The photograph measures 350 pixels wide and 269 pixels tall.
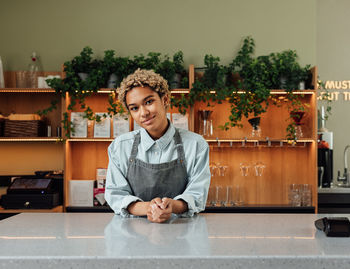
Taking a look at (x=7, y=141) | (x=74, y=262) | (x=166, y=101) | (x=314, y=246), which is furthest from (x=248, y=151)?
(x=74, y=262)

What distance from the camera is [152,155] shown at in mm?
1931

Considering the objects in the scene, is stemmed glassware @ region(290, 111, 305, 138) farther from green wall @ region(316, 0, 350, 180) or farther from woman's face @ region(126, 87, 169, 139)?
woman's face @ region(126, 87, 169, 139)

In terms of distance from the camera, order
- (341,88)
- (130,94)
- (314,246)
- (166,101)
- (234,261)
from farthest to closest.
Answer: (341,88) → (166,101) → (130,94) → (314,246) → (234,261)

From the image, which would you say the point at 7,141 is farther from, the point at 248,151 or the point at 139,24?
the point at 248,151

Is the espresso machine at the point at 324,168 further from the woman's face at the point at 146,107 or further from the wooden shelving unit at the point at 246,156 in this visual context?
the woman's face at the point at 146,107

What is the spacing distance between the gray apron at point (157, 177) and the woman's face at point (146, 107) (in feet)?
0.56

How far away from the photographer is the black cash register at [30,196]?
11.5ft

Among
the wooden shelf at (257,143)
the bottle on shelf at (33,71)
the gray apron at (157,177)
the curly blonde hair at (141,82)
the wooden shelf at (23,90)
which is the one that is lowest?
the gray apron at (157,177)

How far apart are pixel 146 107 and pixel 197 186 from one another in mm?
456

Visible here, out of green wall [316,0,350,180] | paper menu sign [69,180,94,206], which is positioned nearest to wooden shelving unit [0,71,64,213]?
paper menu sign [69,180,94,206]

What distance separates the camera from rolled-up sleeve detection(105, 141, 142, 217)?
1.71 m

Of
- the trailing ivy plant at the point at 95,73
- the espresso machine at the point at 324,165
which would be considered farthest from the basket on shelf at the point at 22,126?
the espresso machine at the point at 324,165

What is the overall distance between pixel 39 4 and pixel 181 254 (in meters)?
3.79

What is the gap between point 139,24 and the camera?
4.04 meters
